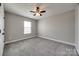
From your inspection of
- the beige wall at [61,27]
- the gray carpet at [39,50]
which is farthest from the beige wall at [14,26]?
the beige wall at [61,27]

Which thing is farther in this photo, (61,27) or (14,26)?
(14,26)

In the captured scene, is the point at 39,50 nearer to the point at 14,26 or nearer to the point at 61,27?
the point at 61,27

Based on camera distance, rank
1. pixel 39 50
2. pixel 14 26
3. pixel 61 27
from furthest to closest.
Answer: pixel 14 26 → pixel 61 27 → pixel 39 50

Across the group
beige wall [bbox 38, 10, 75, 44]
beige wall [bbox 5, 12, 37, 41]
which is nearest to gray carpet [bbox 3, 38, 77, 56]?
beige wall [bbox 38, 10, 75, 44]

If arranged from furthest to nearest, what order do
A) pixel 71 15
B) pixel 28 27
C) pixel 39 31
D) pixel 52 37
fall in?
pixel 39 31
pixel 28 27
pixel 52 37
pixel 71 15

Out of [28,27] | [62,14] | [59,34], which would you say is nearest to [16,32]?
[28,27]

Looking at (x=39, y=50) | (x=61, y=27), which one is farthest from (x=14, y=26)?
(x=61, y=27)

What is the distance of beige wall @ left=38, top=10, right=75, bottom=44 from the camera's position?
3329 mm

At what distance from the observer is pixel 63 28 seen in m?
3.77

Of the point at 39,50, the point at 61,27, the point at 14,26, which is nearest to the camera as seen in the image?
the point at 39,50

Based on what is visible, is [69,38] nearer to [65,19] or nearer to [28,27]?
[65,19]

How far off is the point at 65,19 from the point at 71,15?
1.36 ft

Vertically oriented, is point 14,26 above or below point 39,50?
above

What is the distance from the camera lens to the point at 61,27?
389 centimetres
